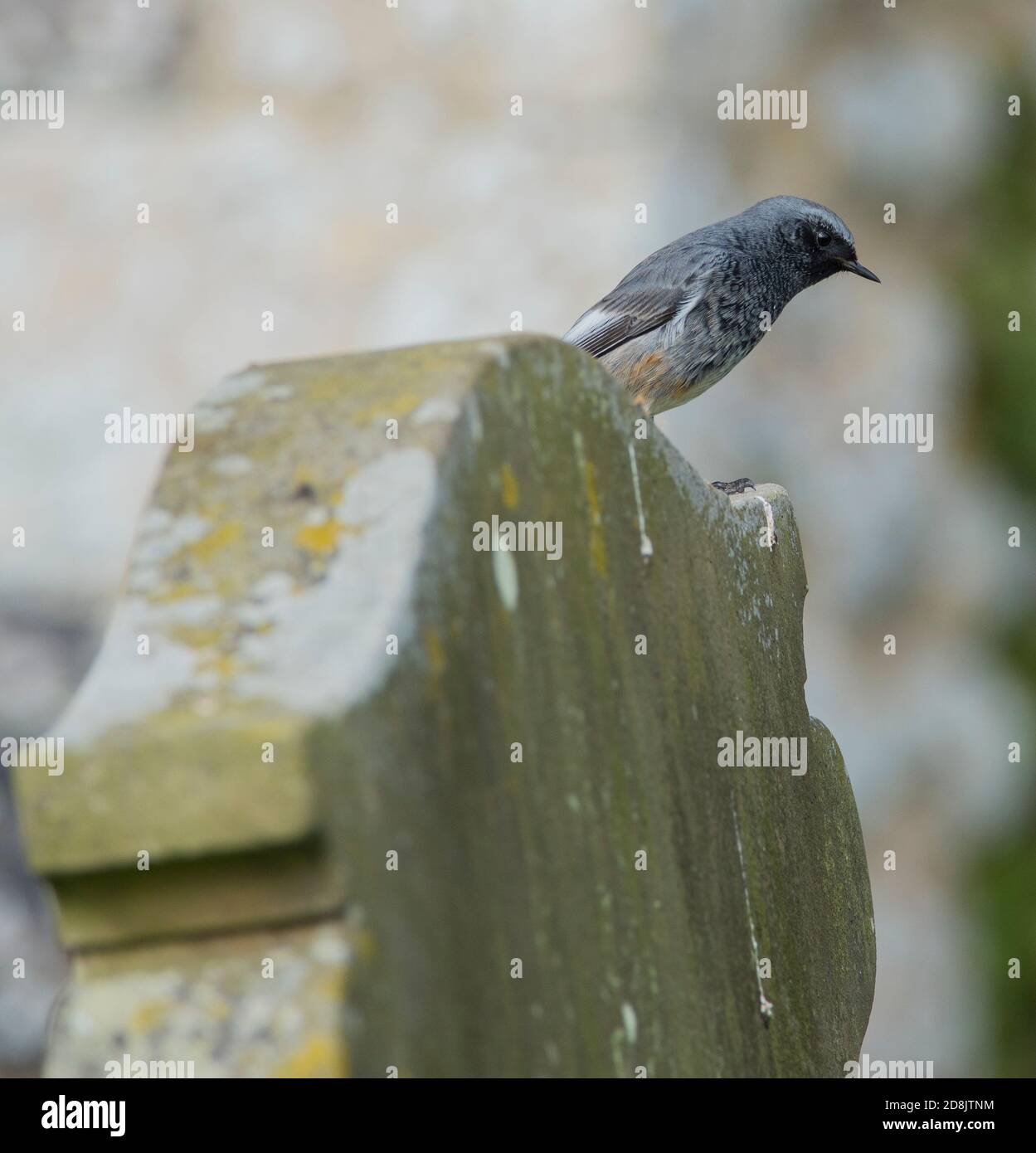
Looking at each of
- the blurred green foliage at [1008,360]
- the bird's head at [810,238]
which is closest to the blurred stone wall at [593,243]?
the blurred green foliage at [1008,360]

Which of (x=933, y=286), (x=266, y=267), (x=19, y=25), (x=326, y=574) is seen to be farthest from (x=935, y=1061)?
(x=326, y=574)

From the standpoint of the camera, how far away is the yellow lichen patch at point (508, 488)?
246 cm

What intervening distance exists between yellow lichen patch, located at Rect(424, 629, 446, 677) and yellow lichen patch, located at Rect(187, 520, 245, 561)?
0.30m

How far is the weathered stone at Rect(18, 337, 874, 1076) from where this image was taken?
1.93m

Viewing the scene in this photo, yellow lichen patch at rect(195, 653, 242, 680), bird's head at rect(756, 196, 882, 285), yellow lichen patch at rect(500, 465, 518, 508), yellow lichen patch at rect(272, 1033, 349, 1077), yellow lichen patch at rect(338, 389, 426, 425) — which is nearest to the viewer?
yellow lichen patch at rect(272, 1033, 349, 1077)

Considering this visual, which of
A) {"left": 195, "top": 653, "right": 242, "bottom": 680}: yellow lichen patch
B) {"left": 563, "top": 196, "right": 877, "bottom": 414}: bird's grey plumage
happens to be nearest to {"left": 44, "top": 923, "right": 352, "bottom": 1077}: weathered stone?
{"left": 195, "top": 653, "right": 242, "bottom": 680}: yellow lichen patch

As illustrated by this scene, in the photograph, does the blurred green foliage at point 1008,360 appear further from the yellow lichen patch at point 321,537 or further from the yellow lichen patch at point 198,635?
the yellow lichen patch at point 198,635

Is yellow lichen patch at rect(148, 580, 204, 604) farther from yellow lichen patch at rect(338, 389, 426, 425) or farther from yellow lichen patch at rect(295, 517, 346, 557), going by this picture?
yellow lichen patch at rect(338, 389, 426, 425)

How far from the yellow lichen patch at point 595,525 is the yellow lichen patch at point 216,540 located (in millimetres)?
668

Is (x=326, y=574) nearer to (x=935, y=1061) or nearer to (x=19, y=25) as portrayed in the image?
(x=935, y=1061)

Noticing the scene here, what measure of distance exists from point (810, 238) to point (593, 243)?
16.6ft

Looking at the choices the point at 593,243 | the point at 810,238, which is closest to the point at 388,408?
the point at 810,238
